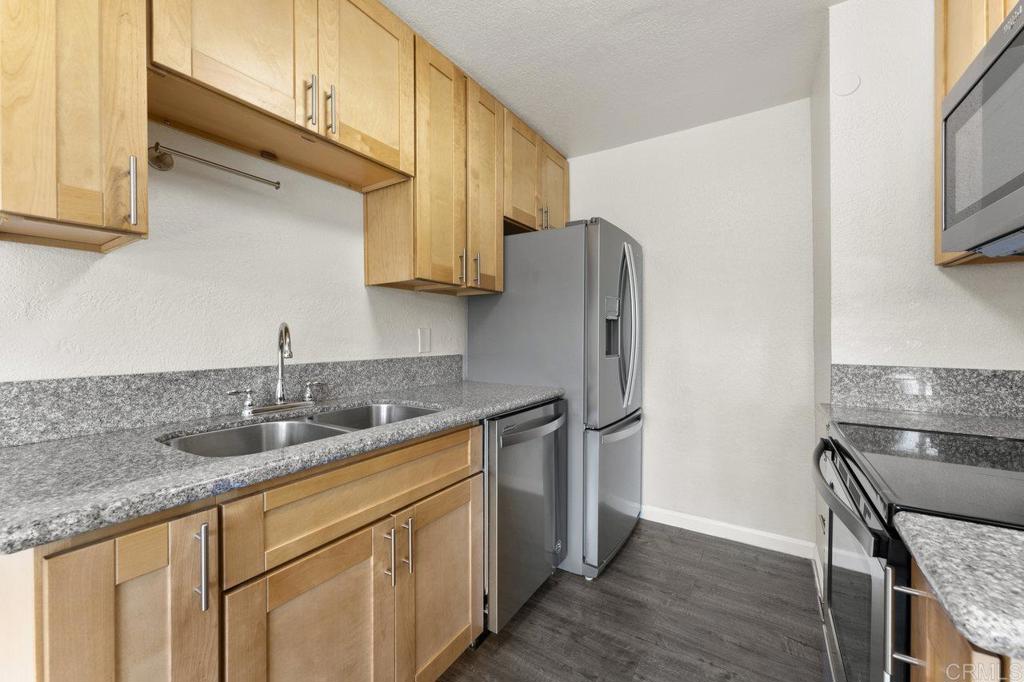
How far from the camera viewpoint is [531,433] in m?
1.84

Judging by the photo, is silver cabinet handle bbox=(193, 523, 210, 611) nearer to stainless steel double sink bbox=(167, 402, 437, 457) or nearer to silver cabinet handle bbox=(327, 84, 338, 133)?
stainless steel double sink bbox=(167, 402, 437, 457)

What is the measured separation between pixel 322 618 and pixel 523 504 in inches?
35.5

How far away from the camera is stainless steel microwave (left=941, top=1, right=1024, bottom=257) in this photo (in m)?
0.90

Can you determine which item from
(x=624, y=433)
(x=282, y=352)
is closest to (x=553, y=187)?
(x=624, y=433)

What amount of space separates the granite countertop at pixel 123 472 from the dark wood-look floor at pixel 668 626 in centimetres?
94

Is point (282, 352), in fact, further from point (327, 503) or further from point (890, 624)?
point (890, 624)

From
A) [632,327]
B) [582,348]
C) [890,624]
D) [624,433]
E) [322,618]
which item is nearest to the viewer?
[890,624]

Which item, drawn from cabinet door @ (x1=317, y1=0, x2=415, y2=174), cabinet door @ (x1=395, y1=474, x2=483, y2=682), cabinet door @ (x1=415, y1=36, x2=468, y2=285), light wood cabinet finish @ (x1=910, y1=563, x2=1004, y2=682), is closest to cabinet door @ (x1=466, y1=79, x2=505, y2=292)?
cabinet door @ (x1=415, y1=36, x2=468, y2=285)

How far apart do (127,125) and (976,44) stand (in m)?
2.26

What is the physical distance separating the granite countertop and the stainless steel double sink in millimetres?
31

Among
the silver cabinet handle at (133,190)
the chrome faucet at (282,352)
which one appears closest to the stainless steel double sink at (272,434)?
the chrome faucet at (282,352)

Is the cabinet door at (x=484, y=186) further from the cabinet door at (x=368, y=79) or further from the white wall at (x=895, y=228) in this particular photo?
the white wall at (x=895, y=228)

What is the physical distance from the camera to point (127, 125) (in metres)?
1.00

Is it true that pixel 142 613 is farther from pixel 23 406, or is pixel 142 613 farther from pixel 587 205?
pixel 587 205
